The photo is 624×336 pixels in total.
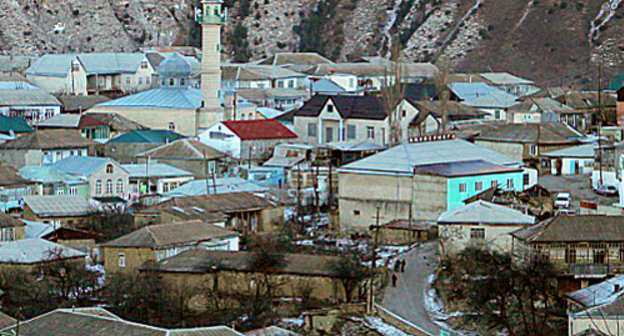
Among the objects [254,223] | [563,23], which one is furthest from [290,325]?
[563,23]

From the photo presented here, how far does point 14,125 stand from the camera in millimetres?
69688

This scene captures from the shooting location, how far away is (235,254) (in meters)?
43.5

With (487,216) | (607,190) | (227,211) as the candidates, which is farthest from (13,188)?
(607,190)

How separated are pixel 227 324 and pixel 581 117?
3738 cm

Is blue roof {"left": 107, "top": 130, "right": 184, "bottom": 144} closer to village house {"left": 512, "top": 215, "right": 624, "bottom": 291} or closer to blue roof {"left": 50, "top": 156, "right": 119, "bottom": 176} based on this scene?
blue roof {"left": 50, "top": 156, "right": 119, "bottom": 176}

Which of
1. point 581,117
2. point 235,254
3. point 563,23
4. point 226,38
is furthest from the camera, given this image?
point 226,38

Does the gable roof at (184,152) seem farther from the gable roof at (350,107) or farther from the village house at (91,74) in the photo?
the village house at (91,74)

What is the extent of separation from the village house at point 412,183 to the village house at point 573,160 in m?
4.29

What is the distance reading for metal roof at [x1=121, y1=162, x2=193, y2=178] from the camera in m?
59.3

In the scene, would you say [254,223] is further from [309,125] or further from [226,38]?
[226,38]

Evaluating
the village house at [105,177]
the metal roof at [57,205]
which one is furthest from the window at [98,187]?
the metal roof at [57,205]

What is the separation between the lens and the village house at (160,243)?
1730 inches

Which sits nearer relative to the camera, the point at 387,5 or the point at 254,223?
the point at 254,223

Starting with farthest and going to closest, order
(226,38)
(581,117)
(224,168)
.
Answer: (226,38), (581,117), (224,168)
